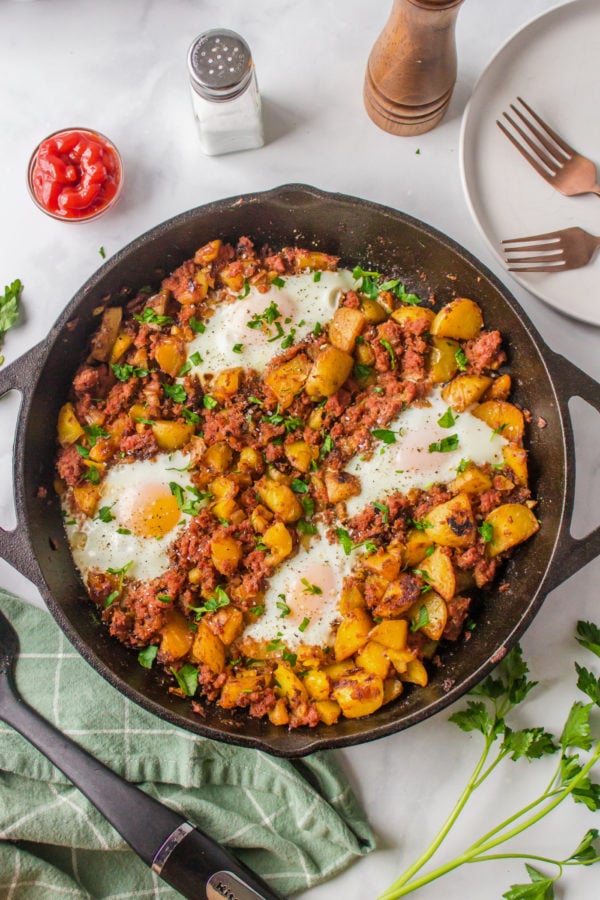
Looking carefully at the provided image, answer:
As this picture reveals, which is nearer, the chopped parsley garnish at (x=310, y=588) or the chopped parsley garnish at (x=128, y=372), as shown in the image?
the chopped parsley garnish at (x=310, y=588)

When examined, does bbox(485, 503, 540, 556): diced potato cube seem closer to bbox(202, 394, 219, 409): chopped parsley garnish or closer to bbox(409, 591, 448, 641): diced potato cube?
bbox(409, 591, 448, 641): diced potato cube

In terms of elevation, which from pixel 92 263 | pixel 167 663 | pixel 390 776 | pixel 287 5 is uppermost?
→ pixel 287 5

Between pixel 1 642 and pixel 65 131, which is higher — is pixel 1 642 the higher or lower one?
the lower one

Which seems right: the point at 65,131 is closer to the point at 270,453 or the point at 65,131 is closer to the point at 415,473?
the point at 270,453

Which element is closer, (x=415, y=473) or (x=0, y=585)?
(x=415, y=473)

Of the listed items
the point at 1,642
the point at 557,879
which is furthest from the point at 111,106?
the point at 557,879

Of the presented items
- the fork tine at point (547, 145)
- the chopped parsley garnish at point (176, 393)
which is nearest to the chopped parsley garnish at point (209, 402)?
the chopped parsley garnish at point (176, 393)

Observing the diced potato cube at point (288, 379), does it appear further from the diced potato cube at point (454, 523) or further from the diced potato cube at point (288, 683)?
the diced potato cube at point (288, 683)
